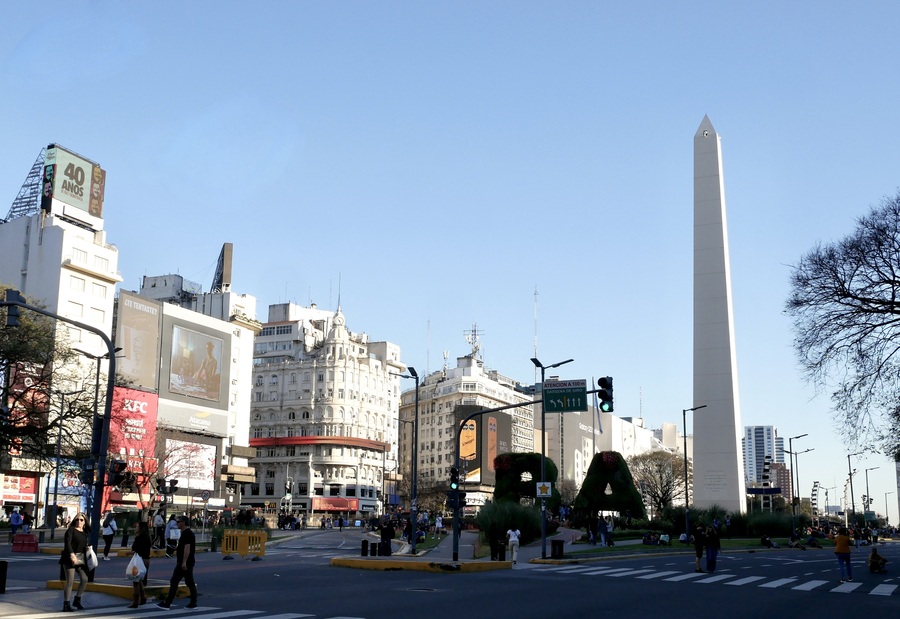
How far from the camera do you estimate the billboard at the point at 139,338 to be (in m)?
84.6

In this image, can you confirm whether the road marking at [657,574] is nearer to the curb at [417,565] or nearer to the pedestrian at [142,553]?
the curb at [417,565]

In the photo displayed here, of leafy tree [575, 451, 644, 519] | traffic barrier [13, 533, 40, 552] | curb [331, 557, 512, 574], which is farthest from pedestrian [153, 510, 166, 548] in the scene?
leafy tree [575, 451, 644, 519]

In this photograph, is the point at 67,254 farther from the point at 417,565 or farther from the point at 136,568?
the point at 136,568

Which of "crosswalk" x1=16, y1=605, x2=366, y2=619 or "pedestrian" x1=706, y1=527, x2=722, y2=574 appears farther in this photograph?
"pedestrian" x1=706, y1=527, x2=722, y2=574

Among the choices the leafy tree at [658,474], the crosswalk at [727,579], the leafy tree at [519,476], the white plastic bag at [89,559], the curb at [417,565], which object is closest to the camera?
the white plastic bag at [89,559]

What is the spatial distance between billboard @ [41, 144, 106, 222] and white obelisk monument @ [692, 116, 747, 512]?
186ft

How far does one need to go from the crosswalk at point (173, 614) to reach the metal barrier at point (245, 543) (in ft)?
54.7

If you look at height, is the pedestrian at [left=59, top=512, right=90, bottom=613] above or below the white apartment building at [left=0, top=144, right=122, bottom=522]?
below

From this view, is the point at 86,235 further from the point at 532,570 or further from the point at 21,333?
the point at 532,570

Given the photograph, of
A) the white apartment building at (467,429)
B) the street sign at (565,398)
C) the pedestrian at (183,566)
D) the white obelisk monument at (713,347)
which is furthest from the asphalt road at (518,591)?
the white apartment building at (467,429)

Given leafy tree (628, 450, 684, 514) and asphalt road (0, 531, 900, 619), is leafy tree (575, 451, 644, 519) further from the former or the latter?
leafy tree (628, 450, 684, 514)

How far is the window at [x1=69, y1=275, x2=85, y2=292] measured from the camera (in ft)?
270

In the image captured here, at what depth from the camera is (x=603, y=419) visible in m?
190

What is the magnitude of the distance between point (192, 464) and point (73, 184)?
1155 inches
